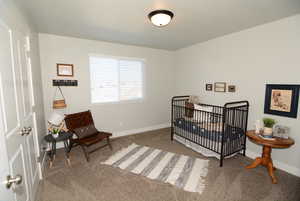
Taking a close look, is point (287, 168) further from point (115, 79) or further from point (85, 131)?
point (115, 79)

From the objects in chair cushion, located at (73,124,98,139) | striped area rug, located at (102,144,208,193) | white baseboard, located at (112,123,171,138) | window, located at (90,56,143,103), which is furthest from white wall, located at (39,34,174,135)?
striped area rug, located at (102,144,208,193)

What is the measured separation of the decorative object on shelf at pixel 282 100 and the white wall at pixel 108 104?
2688 millimetres

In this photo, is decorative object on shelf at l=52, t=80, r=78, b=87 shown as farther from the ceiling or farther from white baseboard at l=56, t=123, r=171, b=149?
white baseboard at l=56, t=123, r=171, b=149

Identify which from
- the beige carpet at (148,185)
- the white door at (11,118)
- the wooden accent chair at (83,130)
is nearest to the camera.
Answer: the white door at (11,118)

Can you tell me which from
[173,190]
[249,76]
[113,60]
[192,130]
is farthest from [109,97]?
[249,76]

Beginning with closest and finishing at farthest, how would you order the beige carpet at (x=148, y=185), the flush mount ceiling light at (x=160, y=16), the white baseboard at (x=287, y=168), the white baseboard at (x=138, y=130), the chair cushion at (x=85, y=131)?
the beige carpet at (x=148, y=185), the flush mount ceiling light at (x=160, y=16), the white baseboard at (x=287, y=168), the chair cushion at (x=85, y=131), the white baseboard at (x=138, y=130)

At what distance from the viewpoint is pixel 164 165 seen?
250 cm

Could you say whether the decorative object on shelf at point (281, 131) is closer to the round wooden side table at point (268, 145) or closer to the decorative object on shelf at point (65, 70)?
the round wooden side table at point (268, 145)

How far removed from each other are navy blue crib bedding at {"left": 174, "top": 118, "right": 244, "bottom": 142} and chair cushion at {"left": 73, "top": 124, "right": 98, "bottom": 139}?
209 cm

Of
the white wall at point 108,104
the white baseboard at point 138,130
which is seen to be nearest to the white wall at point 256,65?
the white wall at point 108,104

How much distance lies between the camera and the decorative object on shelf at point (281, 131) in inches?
84.0

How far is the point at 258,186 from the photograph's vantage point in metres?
1.97

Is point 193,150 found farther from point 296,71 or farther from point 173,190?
point 296,71

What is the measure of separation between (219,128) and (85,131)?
2732 mm
